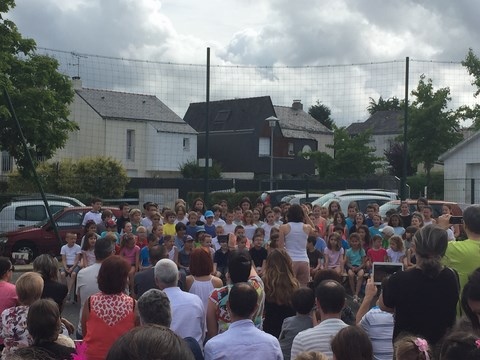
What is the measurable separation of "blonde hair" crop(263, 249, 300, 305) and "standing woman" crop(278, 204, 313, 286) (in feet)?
14.0

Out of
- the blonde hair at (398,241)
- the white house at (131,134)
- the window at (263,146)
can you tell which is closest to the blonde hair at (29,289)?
the blonde hair at (398,241)

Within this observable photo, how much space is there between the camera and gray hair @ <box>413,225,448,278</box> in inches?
209

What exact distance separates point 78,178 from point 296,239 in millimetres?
19170

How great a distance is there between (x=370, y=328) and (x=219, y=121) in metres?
56.9

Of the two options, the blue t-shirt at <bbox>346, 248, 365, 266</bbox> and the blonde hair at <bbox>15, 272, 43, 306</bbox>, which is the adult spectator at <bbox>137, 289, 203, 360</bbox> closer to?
the blonde hair at <bbox>15, 272, 43, 306</bbox>

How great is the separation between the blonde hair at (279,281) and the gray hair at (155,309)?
206 cm

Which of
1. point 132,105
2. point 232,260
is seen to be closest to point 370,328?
point 232,260

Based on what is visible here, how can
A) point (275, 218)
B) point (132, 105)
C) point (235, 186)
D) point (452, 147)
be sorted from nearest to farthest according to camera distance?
1. point (275, 218)
2. point (235, 186)
3. point (452, 147)
4. point (132, 105)

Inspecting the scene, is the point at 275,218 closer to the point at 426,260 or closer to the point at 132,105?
the point at 426,260

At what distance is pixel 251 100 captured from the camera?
2418 inches

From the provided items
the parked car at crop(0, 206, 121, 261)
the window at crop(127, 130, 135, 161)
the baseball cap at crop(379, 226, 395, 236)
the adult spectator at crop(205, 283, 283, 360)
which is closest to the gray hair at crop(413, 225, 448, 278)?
the adult spectator at crop(205, 283, 283, 360)

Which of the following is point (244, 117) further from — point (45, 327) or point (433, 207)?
point (45, 327)

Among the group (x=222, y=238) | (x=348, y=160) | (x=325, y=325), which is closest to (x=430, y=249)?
(x=325, y=325)

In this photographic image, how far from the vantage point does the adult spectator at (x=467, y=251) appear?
573cm
